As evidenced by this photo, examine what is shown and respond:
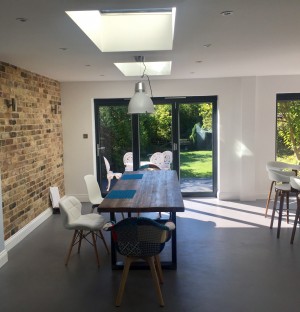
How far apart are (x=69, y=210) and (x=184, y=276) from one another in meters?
1.47

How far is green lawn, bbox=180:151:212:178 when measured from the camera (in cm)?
712

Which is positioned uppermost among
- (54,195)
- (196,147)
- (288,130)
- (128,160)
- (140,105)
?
(140,105)

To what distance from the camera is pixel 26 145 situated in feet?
16.5

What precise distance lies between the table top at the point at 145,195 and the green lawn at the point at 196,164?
6.57ft

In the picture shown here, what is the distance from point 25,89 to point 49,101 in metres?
1.02

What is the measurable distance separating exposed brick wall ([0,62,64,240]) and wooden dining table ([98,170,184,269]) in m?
1.44

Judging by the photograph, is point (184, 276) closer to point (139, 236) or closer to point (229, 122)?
point (139, 236)

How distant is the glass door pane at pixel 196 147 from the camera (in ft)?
23.0

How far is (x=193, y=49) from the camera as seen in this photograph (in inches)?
149

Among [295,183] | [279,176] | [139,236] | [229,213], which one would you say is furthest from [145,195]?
[229,213]

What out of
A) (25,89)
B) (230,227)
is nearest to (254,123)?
(230,227)

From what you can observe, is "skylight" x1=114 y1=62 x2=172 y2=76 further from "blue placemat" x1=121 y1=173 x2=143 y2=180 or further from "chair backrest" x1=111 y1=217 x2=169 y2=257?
"chair backrest" x1=111 y1=217 x2=169 y2=257

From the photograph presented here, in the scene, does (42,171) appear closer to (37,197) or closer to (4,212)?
(37,197)

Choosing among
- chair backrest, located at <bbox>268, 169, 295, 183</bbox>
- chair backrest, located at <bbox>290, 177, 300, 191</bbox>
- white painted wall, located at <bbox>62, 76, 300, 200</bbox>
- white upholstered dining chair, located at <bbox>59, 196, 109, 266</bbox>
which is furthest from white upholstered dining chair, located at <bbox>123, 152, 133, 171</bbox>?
chair backrest, located at <bbox>290, 177, 300, 191</bbox>
